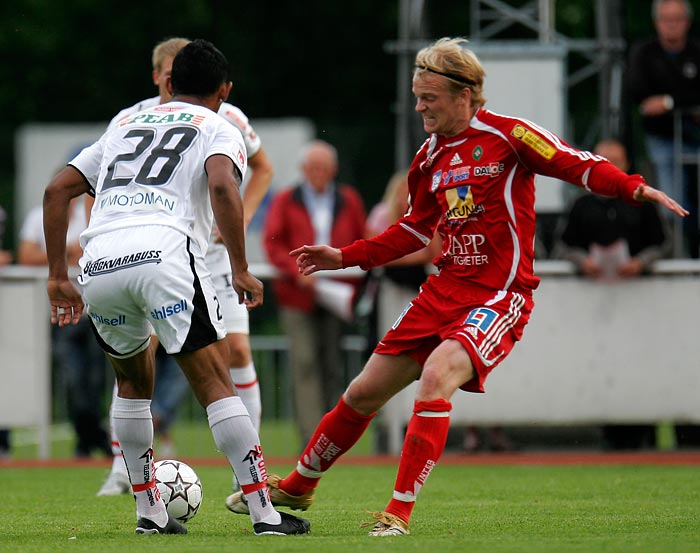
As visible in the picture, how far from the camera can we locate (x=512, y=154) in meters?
6.57

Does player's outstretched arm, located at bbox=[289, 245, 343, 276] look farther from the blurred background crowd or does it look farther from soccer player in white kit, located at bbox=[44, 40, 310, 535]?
the blurred background crowd

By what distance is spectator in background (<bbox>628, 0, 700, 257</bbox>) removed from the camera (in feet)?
39.8

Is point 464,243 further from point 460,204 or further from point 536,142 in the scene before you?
point 536,142

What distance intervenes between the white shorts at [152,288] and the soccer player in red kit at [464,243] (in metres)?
0.83

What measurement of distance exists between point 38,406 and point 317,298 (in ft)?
8.27

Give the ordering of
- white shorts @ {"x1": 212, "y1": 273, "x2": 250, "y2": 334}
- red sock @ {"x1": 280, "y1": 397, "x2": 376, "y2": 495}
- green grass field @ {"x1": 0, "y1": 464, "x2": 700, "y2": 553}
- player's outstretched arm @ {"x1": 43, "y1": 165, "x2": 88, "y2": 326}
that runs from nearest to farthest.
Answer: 1. green grass field @ {"x1": 0, "y1": 464, "x2": 700, "y2": 553}
2. player's outstretched arm @ {"x1": 43, "y1": 165, "x2": 88, "y2": 326}
3. red sock @ {"x1": 280, "y1": 397, "x2": 376, "y2": 495}
4. white shorts @ {"x1": 212, "y1": 273, "x2": 250, "y2": 334}

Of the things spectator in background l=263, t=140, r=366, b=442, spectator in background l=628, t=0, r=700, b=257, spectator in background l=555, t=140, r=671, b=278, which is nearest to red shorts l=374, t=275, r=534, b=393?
spectator in background l=555, t=140, r=671, b=278

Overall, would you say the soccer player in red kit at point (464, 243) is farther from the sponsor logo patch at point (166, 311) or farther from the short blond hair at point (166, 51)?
the short blond hair at point (166, 51)

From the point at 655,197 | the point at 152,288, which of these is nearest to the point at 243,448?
the point at 152,288

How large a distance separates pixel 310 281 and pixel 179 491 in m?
5.37

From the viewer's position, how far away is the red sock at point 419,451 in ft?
20.1

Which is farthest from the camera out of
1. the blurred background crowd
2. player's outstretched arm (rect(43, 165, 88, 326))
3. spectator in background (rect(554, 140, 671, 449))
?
the blurred background crowd

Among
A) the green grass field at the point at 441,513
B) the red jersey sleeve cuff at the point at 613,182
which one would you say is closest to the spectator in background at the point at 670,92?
the green grass field at the point at 441,513

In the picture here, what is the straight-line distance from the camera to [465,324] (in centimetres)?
637
